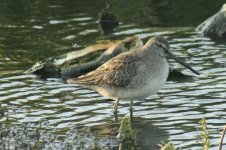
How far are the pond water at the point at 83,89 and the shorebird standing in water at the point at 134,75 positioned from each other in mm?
451

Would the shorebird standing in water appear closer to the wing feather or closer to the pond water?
the wing feather

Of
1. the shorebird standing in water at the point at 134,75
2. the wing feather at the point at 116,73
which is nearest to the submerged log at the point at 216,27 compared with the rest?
the shorebird standing in water at the point at 134,75

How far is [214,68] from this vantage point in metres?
17.1

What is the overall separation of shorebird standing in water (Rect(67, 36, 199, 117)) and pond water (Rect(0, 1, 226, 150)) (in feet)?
1.48

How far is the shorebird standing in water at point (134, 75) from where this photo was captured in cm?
1385

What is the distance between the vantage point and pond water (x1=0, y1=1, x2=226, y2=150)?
13617 millimetres

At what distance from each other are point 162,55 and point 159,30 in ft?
21.1

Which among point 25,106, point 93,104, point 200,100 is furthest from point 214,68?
point 25,106

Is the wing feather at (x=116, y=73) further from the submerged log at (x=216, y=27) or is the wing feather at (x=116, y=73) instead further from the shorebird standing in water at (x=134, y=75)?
the submerged log at (x=216, y=27)

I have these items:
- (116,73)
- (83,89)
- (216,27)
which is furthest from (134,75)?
(216,27)

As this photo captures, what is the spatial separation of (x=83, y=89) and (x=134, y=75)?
95.6 inches

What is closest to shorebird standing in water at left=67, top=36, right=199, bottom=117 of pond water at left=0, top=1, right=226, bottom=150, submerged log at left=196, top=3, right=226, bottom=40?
pond water at left=0, top=1, right=226, bottom=150

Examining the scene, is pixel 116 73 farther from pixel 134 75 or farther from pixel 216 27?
pixel 216 27

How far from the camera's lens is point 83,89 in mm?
16172
